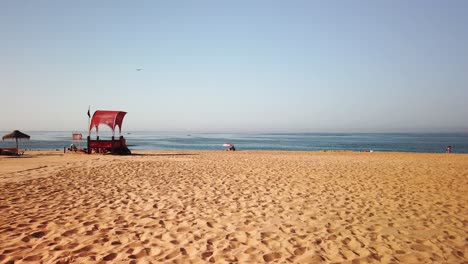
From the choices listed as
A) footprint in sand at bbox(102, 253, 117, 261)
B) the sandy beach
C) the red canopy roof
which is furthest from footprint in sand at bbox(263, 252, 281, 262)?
the red canopy roof

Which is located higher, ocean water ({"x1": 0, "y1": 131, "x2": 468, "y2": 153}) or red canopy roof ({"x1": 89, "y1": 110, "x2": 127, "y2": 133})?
red canopy roof ({"x1": 89, "y1": 110, "x2": 127, "y2": 133})

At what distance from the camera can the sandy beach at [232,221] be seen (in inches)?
165

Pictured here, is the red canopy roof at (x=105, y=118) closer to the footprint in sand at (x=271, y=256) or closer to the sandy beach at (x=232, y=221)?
the sandy beach at (x=232, y=221)

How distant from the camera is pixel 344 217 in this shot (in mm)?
5969

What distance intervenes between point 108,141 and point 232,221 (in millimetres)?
19311

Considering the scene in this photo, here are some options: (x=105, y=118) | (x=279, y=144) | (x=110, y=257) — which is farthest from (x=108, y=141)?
(x=279, y=144)

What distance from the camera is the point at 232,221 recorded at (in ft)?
18.5

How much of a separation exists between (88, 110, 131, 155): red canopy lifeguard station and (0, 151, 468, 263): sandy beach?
12143mm

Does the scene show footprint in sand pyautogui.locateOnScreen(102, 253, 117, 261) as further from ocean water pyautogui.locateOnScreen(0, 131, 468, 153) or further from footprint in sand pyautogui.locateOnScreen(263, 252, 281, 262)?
ocean water pyautogui.locateOnScreen(0, 131, 468, 153)

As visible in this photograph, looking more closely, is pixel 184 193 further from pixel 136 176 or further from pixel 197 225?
pixel 136 176

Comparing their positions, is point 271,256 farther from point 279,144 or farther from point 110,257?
point 279,144

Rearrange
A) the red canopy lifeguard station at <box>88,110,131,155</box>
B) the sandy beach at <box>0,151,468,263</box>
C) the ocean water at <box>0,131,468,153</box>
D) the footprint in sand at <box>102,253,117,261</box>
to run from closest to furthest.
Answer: the footprint in sand at <box>102,253,117,261</box>
the sandy beach at <box>0,151,468,263</box>
the red canopy lifeguard station at <box>88,110,131,155</box>
the ocean water at <box>0,131,468,153</box>

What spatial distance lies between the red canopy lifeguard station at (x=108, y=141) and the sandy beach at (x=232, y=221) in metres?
12.1

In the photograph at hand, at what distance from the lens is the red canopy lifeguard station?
2189 cm
